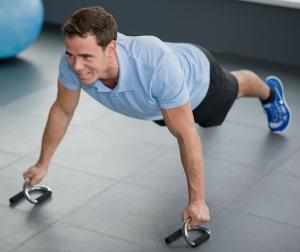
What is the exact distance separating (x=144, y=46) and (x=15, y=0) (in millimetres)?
2107

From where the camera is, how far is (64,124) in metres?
2.98

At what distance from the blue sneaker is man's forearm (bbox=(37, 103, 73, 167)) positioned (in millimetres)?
1300

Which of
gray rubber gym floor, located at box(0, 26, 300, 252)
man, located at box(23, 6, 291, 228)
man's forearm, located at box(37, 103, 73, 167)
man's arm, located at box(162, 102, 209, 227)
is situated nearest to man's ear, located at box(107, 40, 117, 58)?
man, located at box(23, 6, 291, 228)

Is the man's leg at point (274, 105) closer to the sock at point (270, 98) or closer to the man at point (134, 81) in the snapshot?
the sock at point (270, 98)

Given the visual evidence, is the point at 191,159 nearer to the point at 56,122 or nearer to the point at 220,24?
the point at 56,122

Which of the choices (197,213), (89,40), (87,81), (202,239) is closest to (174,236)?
(202,239)

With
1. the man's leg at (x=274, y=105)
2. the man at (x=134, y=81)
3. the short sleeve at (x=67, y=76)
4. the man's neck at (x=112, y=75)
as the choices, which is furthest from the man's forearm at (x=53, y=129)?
the man's leg at (x=274, y=105)

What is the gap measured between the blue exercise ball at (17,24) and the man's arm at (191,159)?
2187 millimetres

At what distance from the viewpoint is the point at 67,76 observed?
2863 millimetres

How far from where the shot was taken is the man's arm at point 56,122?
2.94 meters

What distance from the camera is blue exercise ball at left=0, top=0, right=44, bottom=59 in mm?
4605

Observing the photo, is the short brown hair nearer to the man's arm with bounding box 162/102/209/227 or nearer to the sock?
the man's arm with bounding box 162/102/209/227

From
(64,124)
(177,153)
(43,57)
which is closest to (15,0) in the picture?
(43,57)

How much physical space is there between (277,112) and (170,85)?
1.36 metres
